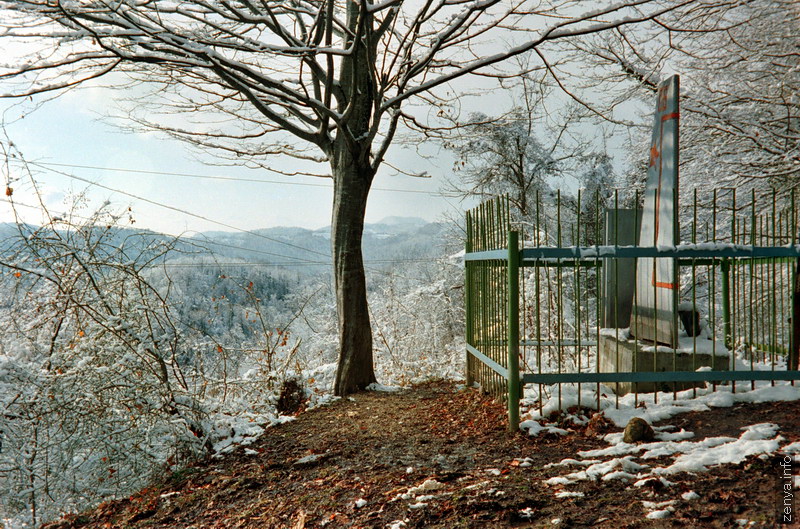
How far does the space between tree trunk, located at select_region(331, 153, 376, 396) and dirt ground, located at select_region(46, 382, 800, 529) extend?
151cm

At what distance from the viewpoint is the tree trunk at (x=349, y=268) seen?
7.36 metres

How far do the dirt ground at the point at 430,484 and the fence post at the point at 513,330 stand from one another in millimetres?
236

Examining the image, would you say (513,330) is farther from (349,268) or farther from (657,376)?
(349,268)

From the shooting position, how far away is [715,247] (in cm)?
469

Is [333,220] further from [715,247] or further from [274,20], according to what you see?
[715,247]

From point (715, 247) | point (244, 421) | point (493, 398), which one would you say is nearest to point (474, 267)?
point (493, 398)

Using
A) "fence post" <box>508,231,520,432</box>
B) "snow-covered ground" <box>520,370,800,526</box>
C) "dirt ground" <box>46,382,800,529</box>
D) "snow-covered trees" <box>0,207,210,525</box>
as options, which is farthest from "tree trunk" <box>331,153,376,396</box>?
"fence post" <box>508,231,520,432</box>

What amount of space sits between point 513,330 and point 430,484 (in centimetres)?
167

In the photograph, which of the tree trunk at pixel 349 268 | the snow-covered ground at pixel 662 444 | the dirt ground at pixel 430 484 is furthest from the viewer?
the tree trunk at pixel 349 268

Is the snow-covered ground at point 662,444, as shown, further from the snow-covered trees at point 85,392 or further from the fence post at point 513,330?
the snow-covered trees at point 85,392

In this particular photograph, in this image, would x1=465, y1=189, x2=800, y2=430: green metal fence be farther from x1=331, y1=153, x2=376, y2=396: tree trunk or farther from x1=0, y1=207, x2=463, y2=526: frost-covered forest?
x1=0, y1=207, x2=463, y2=526: frost-covered forest

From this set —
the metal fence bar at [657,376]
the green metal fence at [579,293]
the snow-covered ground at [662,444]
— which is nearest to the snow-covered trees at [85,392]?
the green metal fence at [579,293]

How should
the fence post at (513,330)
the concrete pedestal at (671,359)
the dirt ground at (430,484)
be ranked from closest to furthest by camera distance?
1. the dirt ground at (430,484)
2. the fence post at (513,330)
3. the concrete pedestal at (671,359)

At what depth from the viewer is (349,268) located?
739 centimetres
